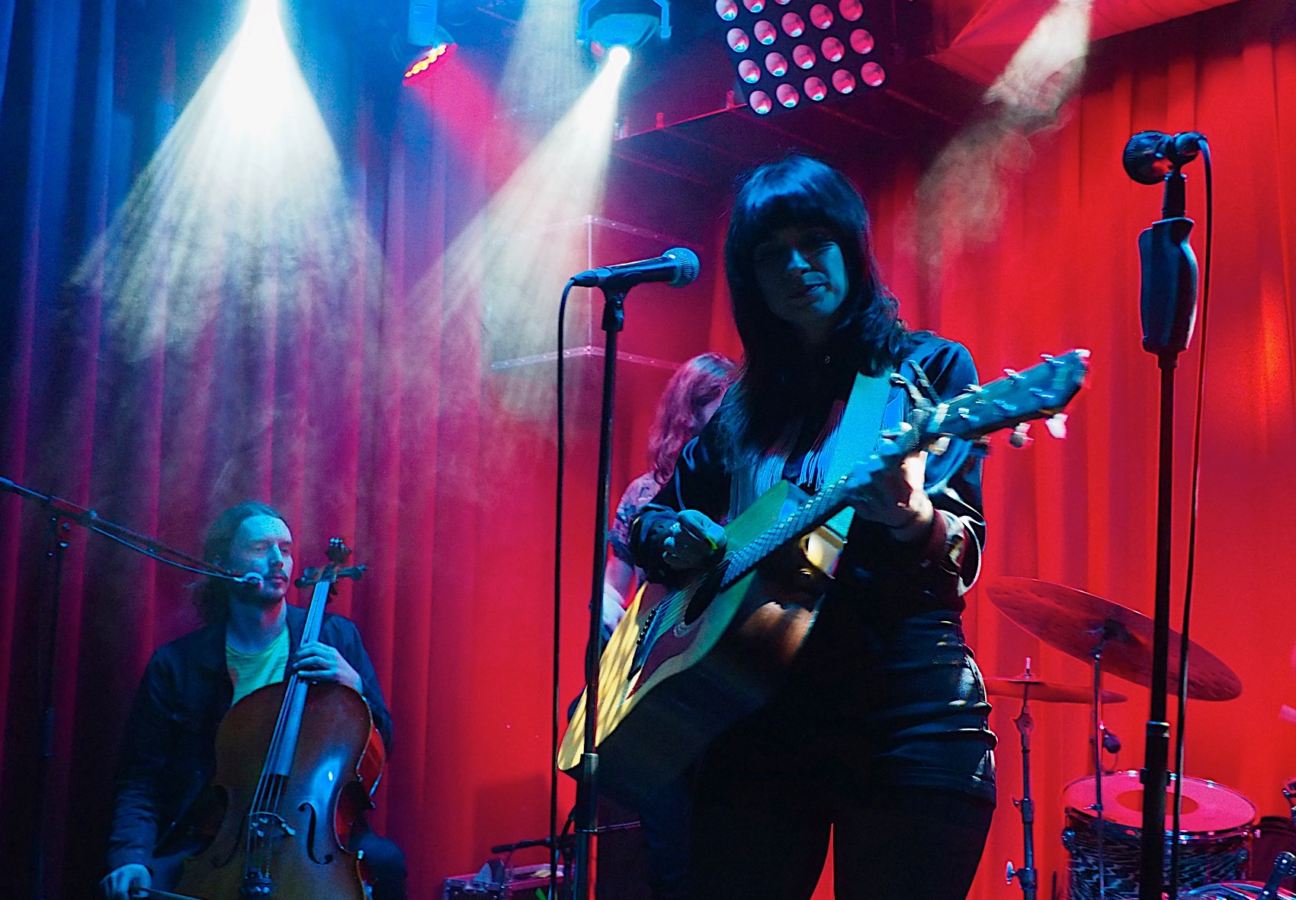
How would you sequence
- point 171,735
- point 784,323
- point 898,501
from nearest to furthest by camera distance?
point 898,501 → point 784,323 → point 171,735

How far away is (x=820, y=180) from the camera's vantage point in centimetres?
196

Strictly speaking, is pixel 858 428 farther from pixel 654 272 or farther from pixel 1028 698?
pixel 1028 698

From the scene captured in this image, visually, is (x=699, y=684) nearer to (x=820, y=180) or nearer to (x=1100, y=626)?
(x=820, y=180)

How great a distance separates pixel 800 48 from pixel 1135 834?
2.99 m

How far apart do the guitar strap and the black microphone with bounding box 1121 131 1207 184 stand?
436mm

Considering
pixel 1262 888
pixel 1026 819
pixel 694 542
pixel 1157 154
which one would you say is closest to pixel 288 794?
pixel 694 542

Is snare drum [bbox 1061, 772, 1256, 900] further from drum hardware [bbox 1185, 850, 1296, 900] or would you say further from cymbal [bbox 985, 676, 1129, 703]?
cymbal [bbox 985, 676, 1129, 703]

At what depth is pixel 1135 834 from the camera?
368 centimetres

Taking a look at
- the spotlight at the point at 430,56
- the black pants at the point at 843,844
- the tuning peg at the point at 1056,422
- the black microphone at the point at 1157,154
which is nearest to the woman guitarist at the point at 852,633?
the black pants at the point at 843,844

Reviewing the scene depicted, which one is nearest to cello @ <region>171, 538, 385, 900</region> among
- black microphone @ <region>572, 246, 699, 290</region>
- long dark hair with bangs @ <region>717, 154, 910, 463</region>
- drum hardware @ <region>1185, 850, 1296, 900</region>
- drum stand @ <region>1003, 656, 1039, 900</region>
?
black microphone @ <region>572, 246, 699, 290</region>

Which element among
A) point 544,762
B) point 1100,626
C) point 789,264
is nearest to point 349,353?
point 544,762

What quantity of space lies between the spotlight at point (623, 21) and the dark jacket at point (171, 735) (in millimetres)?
2653

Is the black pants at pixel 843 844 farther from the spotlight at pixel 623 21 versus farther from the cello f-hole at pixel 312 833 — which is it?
the spotlight at pixel 623 21

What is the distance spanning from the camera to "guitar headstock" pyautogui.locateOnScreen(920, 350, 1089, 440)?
162 centimetres
